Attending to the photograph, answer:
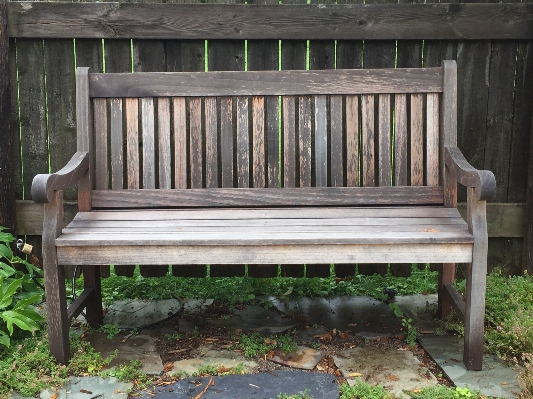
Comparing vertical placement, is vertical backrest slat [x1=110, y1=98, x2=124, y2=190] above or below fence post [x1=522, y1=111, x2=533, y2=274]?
above

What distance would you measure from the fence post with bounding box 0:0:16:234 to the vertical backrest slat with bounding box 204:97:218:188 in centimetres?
129

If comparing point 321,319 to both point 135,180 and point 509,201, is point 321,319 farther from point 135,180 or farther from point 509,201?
point 509,201

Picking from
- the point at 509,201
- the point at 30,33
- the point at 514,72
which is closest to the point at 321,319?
the point at 509,201

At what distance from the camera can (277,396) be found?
2.48 meters

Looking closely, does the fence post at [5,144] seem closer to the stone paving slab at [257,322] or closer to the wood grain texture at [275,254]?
the wood grain texture at [275,254]

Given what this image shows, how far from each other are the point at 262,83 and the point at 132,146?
779mm

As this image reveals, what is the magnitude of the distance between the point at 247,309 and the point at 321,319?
46 cm

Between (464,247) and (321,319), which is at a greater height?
(464,247)

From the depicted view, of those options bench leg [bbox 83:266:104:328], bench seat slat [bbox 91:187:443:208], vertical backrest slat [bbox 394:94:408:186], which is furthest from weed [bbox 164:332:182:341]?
vertical backrest slat [bbox 394:94:408:186]

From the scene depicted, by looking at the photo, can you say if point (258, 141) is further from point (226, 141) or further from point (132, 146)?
point (132, 146)

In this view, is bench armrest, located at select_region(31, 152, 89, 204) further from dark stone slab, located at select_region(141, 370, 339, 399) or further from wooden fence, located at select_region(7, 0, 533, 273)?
dark stone slab, located at select_region(141, 370, 339, 399)

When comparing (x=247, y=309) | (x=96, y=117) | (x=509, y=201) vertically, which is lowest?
(x=247, y=309)

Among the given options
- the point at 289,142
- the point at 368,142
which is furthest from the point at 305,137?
the point at 368,142

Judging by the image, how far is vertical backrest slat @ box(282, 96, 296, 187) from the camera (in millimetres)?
3303
